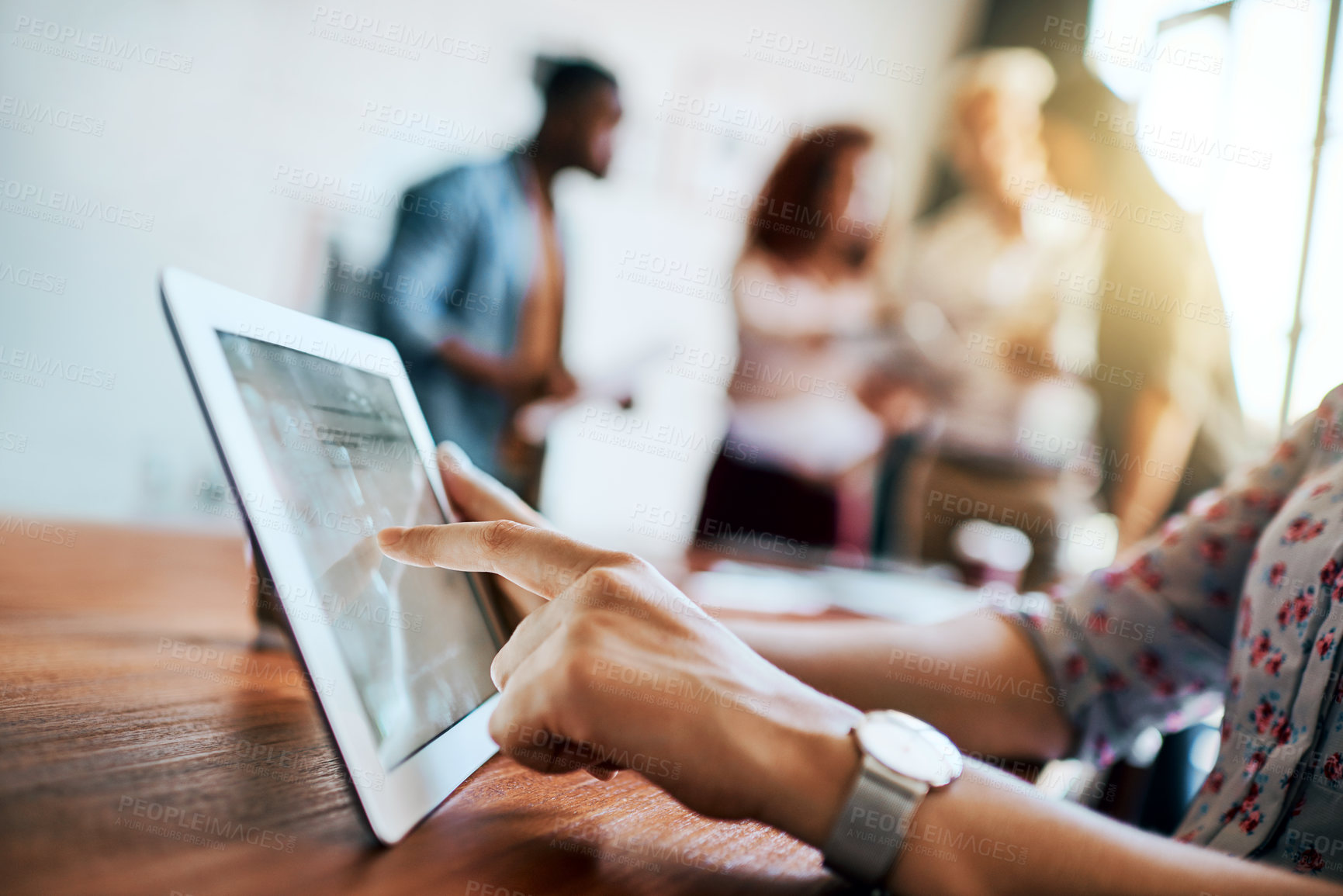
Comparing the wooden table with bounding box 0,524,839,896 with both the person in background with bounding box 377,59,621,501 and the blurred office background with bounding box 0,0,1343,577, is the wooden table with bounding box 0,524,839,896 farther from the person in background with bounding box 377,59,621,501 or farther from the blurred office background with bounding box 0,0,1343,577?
the person in background with bounding box 377,59,621,501

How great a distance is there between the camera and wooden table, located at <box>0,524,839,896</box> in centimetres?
27

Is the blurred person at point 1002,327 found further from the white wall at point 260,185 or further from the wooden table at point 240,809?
the wooden table at point 240,809

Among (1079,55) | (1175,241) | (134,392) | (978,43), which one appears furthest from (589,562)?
(978,43)

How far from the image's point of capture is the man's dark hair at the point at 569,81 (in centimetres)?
172

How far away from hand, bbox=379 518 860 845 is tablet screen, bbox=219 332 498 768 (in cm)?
3

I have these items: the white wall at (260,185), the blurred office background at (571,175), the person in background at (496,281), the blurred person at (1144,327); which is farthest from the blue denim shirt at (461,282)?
the blurred person at (1144,327)

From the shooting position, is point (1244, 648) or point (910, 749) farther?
point (1244, 648)

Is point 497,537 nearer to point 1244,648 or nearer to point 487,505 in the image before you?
point 487,505

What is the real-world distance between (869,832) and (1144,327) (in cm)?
334

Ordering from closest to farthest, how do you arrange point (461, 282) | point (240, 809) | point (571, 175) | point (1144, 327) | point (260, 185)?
point (240, 809)
point (461, 282)
point (571, 175)
point (260, 185)
point (1144, 327)

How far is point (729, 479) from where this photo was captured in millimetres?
1926

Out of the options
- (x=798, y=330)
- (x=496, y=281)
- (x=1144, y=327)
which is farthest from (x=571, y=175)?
(x=1144, y=327)

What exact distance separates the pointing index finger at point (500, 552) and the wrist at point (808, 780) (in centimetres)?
12

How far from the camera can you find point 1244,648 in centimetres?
54
